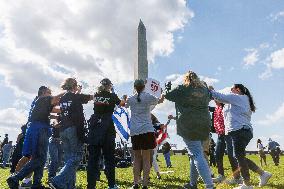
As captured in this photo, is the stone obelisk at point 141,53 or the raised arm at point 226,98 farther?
the stone obelisk at point 141,53

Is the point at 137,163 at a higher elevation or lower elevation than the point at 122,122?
lower

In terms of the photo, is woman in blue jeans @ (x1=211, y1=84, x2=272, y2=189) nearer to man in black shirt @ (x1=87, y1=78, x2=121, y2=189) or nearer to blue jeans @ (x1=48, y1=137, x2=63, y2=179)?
man in black shirt @ (x1=87, y1=78, x2=121, y2=189)

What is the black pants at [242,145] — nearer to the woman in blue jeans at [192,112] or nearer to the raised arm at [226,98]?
the raised arm at [226,98]

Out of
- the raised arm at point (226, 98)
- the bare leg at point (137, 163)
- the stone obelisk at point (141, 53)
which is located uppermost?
the stone obelisk at point (141, 53)

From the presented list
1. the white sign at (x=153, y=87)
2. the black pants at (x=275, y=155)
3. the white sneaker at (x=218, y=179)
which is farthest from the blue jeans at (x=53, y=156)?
the black pants at (x=275, y=155)

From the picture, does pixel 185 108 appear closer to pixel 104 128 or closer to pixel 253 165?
pixel 104 128

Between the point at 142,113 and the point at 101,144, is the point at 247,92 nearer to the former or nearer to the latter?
the point at 142,113

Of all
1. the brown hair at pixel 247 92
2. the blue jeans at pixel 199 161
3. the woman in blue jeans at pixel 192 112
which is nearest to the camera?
the blue jeans at pixel 199 161

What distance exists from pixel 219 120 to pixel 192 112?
2.96 metres

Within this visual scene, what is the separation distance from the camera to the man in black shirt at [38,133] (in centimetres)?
706

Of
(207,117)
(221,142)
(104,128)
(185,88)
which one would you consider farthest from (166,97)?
(221,142)

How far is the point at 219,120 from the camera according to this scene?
910 cm

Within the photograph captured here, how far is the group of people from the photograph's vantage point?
6.32 m

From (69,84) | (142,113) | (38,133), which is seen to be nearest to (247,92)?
(142,113)
